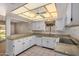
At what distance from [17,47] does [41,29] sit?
40 centimetres

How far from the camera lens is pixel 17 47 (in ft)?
3.83

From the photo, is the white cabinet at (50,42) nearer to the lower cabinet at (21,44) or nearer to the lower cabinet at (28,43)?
the lower cabinet at (28,43)

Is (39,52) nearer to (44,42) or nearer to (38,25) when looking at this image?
(44,42)

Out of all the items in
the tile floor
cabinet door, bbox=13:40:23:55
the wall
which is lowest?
the tile floor

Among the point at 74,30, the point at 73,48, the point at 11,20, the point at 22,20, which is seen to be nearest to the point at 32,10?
the point at 22,20

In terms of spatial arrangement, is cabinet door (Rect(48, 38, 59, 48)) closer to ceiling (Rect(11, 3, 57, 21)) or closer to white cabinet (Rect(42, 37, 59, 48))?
white cabinet (Rect(42, 37, 59, 48))

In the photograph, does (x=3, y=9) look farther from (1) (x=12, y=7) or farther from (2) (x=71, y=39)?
(2) (x=71, y=39)

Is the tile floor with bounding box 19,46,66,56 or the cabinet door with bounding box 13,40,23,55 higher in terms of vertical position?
the cabinet door with bounding box 13,40,23,55

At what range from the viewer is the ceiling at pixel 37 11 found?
46.4 inches

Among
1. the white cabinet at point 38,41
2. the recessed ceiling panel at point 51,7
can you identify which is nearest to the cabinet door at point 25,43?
the white cabinet at point 38,41

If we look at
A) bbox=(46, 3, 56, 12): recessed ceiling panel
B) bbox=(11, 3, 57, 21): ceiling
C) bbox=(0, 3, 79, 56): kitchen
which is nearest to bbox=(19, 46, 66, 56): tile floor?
bbox=(0, 3, 79, 56): kitchen

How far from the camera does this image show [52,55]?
1203mm

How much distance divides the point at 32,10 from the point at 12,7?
0.27 m

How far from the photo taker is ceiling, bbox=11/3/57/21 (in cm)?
118
